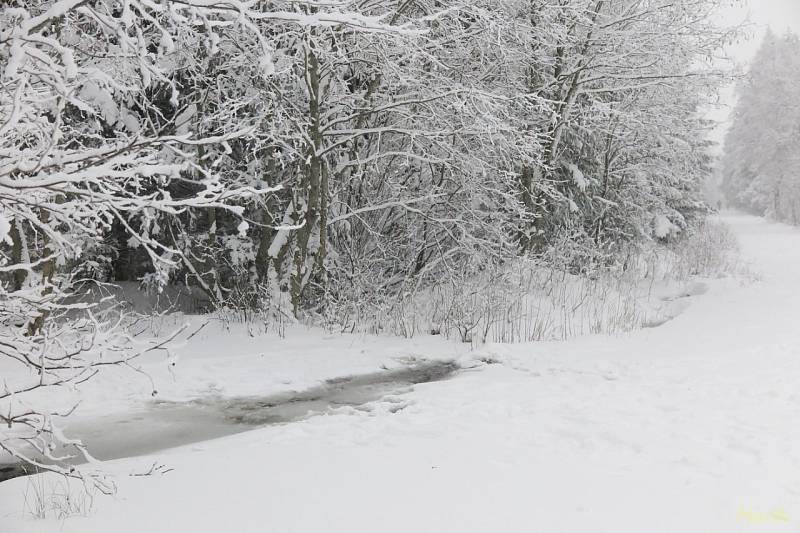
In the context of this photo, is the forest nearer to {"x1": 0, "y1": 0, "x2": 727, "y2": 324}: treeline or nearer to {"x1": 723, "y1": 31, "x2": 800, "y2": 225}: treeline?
{"x1": 0, "y1": 0, "x2": 727, "y2": 324}: treeline

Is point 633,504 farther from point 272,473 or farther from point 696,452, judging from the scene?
point 272,473

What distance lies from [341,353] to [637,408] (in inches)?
156

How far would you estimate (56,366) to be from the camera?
3.34 metres

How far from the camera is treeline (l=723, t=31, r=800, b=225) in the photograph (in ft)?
135

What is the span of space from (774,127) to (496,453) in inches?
1849

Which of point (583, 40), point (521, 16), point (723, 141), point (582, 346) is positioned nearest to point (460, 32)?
point (521, 16)

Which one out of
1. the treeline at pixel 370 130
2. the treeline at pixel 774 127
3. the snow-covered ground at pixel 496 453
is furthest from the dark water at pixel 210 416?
the treeline at pixel 774 127

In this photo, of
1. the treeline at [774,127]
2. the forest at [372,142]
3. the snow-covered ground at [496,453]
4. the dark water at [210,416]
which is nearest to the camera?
the snow-covered ground at [496,453]

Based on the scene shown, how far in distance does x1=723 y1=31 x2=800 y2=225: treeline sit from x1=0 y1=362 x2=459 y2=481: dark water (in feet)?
127

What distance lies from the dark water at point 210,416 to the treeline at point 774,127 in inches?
1523

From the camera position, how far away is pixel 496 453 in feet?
15.5

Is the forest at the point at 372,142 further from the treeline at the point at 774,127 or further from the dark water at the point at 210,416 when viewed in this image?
the treeline at the point at 774,127

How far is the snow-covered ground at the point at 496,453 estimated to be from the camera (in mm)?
3686

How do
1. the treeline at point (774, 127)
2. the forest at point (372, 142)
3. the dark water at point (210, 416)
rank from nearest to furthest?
the dark water at point (210, 416) → the forest at point (372, 142) → the treeline at point (774, 127)
